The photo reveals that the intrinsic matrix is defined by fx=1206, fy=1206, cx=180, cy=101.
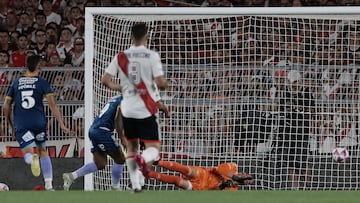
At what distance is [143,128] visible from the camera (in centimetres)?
1235

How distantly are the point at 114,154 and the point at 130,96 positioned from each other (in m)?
2.97

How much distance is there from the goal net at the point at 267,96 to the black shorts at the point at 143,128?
4048 mm

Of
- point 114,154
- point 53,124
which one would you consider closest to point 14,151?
point 53,124

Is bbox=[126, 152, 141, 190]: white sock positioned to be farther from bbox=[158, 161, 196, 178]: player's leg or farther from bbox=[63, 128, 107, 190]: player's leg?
bbox=[158, 161, 196, 178]: player's leg

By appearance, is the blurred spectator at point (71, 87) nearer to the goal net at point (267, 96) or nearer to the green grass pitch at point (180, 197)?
the goal net at point (267, 96)

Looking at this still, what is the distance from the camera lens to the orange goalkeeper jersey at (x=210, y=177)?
16.0 metres

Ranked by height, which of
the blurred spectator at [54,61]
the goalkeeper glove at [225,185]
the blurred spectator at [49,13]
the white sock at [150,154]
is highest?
the blurred spectator at [49,13]

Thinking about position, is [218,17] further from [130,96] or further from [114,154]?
[130,96]

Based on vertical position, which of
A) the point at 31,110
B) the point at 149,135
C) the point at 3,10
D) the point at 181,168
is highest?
the point at 3,10

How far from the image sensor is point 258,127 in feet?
54.7

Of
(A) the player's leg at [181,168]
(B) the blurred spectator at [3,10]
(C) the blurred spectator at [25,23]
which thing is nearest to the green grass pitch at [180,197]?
(A) the player's leg at [181,168]

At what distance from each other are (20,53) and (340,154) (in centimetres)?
570

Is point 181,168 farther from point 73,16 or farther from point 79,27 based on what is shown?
point 73,16

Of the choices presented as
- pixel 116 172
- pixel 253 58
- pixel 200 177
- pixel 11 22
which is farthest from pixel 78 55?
pixel 116 172
